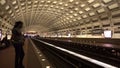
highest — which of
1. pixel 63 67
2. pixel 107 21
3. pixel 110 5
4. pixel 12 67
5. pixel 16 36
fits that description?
pixel 110 5

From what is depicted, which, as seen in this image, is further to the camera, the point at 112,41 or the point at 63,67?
the point at 112,41

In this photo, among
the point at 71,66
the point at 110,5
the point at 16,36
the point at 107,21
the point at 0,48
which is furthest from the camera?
the point at 107,21

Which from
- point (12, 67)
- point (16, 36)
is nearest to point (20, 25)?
point (16, 36)

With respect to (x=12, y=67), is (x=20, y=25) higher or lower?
higher

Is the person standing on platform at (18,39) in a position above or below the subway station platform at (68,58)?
above

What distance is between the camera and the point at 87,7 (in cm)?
4988

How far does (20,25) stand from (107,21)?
3887 cm

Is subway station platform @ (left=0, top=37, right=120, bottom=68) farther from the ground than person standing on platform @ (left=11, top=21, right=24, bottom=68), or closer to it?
closer to it

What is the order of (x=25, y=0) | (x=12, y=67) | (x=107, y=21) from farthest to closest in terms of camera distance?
(x=25, y=0)
(x=107, y=21)
(x=12, y=67)

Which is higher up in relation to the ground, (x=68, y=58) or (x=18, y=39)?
(x=18, y=39)

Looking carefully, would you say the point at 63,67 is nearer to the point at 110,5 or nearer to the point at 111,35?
the point at 111,35

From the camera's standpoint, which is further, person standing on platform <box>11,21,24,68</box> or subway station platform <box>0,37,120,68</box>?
person standing on platform <box>11,21,24,68</box>

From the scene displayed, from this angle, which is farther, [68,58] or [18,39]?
[68,58]

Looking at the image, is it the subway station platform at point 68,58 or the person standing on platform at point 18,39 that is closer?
the subway station platform at point 68,58
